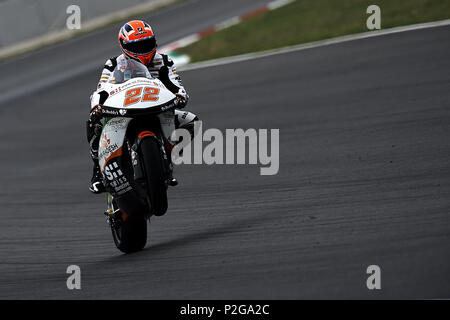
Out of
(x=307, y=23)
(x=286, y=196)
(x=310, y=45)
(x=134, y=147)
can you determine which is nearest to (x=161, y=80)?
(x=134, y=147)

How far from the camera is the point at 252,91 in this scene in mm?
13867

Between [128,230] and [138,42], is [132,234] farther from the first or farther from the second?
[138,42]

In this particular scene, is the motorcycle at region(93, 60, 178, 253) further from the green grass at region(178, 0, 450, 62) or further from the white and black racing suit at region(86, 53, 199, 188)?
the green grass at region(178, 0, 450, 62)

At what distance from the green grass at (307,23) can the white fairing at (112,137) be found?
33.0 feet

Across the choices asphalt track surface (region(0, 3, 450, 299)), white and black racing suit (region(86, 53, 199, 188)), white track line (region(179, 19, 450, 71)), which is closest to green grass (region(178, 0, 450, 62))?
white track line (region(179, 19, 450, 71))

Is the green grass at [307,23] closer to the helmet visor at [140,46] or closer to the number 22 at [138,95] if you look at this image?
the helmet visor at [140,46]

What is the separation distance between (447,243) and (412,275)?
0.63m

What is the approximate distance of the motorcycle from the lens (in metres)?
6.46

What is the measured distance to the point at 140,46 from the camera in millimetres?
7148

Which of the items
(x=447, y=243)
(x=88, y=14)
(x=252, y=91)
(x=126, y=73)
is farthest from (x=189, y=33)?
(x=447, y=243)

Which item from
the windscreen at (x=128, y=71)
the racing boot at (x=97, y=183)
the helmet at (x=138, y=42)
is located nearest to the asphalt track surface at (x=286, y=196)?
the racing boot at (x=97, y=183)

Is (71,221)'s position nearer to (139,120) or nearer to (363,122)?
(139,120)

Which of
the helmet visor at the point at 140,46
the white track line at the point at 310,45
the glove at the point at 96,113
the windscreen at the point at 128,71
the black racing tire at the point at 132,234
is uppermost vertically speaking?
the white track line at the point at 310,45

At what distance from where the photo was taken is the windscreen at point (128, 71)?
23.1 ft
